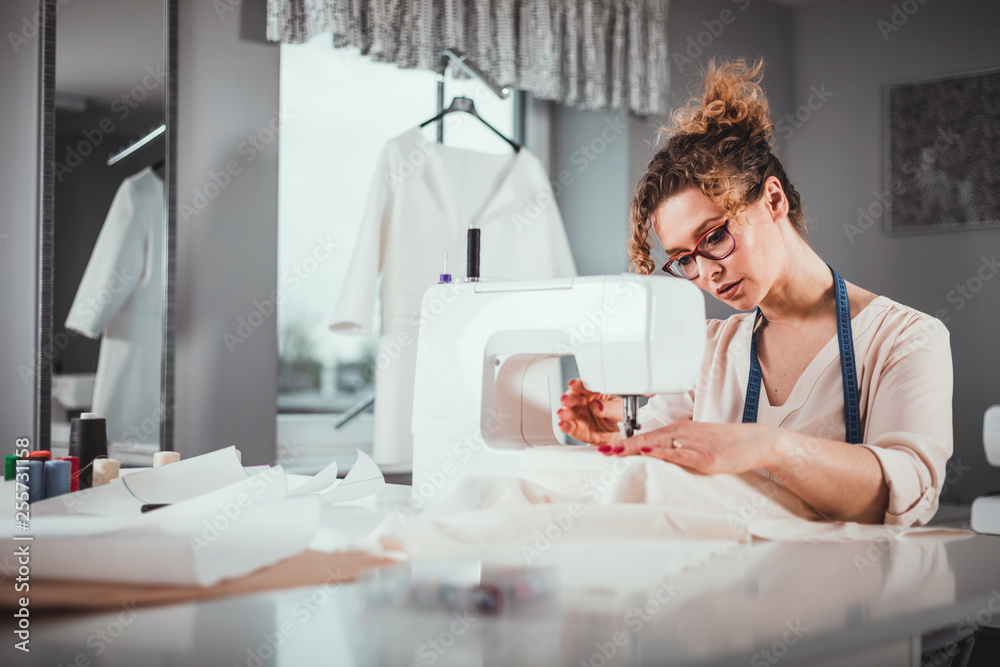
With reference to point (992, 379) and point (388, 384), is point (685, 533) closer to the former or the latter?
point (388, 384)

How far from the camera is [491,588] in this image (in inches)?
25.9

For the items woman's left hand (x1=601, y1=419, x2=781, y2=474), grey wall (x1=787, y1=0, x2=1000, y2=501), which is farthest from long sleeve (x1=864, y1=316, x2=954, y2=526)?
grey wall (x1=787, y1=0, x2=1000, y2=501)

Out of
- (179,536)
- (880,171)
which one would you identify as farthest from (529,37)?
(179,536)

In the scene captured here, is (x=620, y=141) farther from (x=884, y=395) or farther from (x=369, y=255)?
(x=884, y=395)

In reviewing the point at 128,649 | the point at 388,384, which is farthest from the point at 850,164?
the point at 128,649

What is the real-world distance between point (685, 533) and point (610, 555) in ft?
0.38

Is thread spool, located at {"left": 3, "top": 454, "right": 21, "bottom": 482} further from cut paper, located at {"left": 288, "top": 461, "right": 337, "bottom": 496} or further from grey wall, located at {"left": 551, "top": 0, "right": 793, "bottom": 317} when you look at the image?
grey wall, located at {"left": 551, "top": 0, "right": 793, "bottom": 317}

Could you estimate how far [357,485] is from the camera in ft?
3.86

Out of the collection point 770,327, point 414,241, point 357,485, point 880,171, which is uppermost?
point 880,171

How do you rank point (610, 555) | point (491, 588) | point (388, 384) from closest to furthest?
point (491, 588) → point (610, 555) → point (388, 384)

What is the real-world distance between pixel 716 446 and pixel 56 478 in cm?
79

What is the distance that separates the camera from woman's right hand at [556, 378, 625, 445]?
4.26ft

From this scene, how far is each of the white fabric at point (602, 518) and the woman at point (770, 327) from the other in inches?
2.4

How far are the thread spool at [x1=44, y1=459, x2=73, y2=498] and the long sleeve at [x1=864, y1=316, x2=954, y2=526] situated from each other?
976 mm
